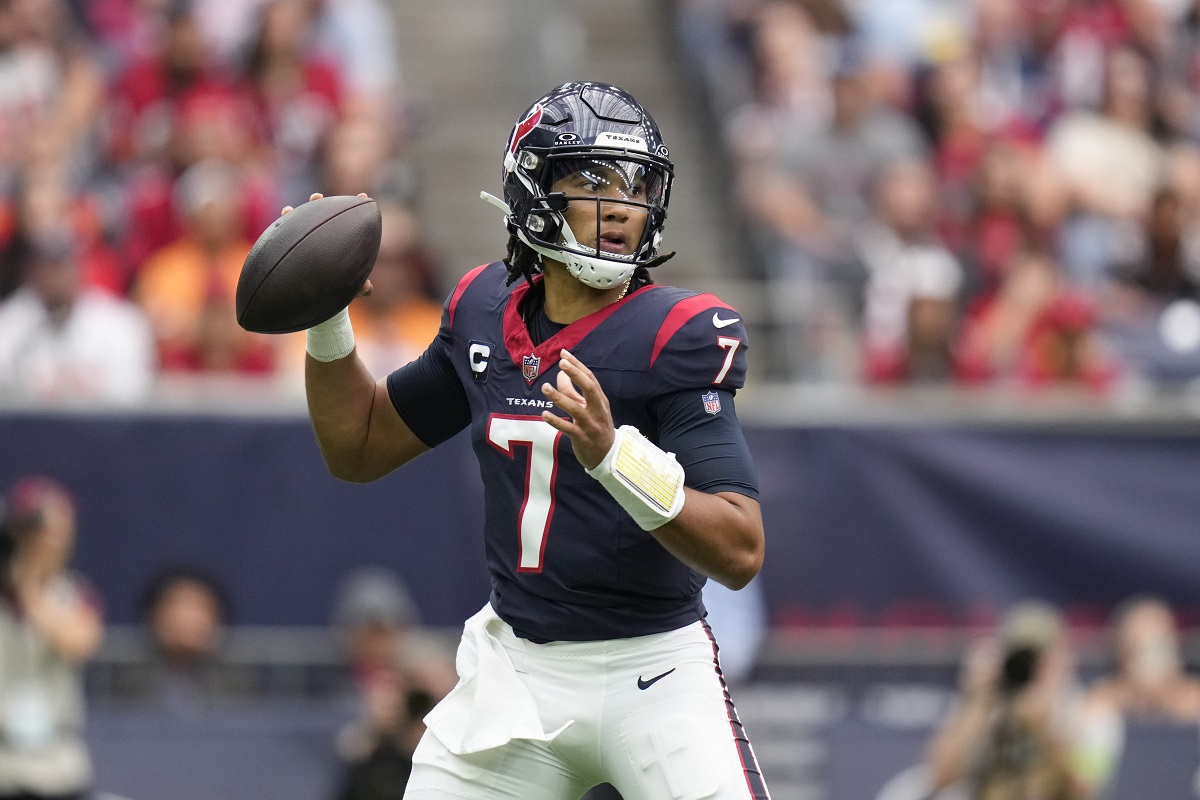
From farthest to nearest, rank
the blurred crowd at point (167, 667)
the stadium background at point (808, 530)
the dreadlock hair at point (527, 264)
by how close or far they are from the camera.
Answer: the stadium background at point (808, 530) < the blurred crowd at point (167, 667) < the dreadlock hair at point (527, 264)

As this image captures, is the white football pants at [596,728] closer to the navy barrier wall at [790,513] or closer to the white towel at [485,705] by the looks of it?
the white towel at [485,705]

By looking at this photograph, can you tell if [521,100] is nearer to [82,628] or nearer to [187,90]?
[187,90]

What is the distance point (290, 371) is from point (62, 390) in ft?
3.21

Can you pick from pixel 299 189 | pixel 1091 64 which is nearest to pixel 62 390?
pixel 299 189

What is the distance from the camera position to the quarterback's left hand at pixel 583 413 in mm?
3518

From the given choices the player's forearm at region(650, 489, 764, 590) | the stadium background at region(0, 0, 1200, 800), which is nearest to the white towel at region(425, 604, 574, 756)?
the player's forearm at region(650, 489, 764, 590)

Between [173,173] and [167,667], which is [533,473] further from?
[173,173]

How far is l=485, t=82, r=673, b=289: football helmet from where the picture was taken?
12.8 ft

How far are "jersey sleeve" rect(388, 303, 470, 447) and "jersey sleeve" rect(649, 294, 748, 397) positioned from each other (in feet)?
1.97

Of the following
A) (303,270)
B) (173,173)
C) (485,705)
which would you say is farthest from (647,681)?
(173,173)

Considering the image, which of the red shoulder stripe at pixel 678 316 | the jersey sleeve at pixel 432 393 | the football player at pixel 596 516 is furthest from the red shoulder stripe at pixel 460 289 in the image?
the red shoulder stripe at pixel 678 316

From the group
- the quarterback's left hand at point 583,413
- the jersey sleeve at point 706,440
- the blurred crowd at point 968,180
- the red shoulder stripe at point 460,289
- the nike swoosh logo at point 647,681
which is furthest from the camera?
the blurred crowd at point 968,180

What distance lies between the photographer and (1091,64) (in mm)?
11516

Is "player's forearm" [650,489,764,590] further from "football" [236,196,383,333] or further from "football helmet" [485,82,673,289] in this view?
"football" [236,196,383,333]
